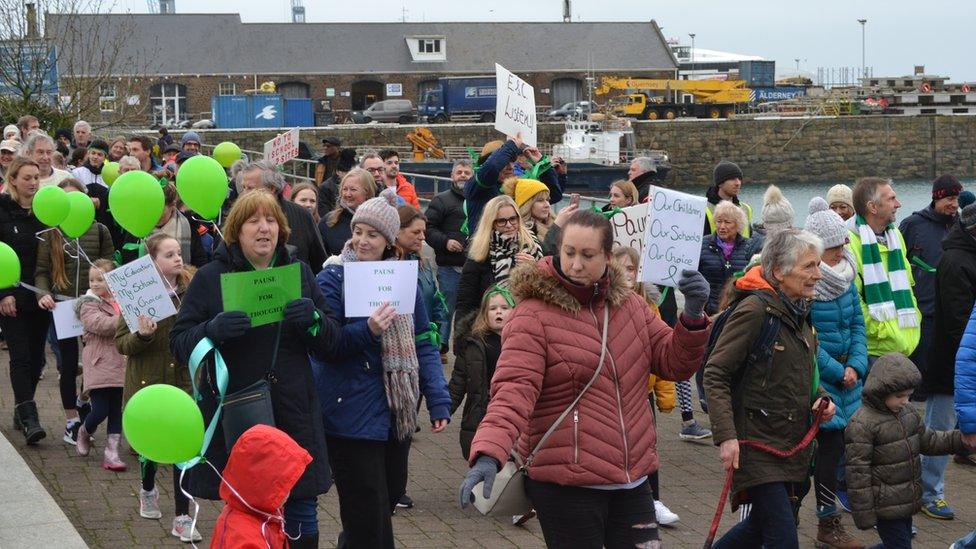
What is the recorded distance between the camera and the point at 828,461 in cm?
657

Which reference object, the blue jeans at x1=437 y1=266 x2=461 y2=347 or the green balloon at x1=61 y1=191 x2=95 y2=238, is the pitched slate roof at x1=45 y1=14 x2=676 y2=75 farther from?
the green balloon at x1=61 y1=191 x2=95 y2=238

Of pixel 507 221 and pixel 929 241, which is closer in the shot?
pixel 507 221

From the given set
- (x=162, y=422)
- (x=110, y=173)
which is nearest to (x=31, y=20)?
(x=110, y=173)

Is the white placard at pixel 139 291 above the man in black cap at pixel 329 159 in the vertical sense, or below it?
below

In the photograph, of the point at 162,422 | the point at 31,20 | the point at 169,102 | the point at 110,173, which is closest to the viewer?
the point at 162,422

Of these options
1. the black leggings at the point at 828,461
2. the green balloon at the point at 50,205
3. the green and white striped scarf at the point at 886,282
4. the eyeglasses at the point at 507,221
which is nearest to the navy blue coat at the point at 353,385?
the eyeglasses at the point at 507,221

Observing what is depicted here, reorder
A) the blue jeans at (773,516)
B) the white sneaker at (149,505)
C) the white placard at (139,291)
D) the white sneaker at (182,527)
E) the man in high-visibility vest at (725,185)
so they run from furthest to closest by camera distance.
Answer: the man in high-visibility vest at (725,185) < the white sneaker at (149,505) < the white sneaker at (182,527) < the white placard at (139,291) < the blue jeans at (773,516)

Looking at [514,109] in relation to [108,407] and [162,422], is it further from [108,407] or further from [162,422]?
[162,422]

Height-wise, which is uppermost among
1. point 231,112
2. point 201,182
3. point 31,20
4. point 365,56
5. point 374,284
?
point 365,56

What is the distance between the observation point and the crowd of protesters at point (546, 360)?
4.47 m

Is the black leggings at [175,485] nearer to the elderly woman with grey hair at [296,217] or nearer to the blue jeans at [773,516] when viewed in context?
the elderly woman with grey hair at [296,217]

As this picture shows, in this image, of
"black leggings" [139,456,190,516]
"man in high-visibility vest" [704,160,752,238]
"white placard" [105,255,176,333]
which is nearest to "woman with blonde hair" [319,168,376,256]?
"black leggings" [139,456,190,516]

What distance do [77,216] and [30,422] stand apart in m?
1.34

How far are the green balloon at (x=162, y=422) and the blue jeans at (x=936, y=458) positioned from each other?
444cm
